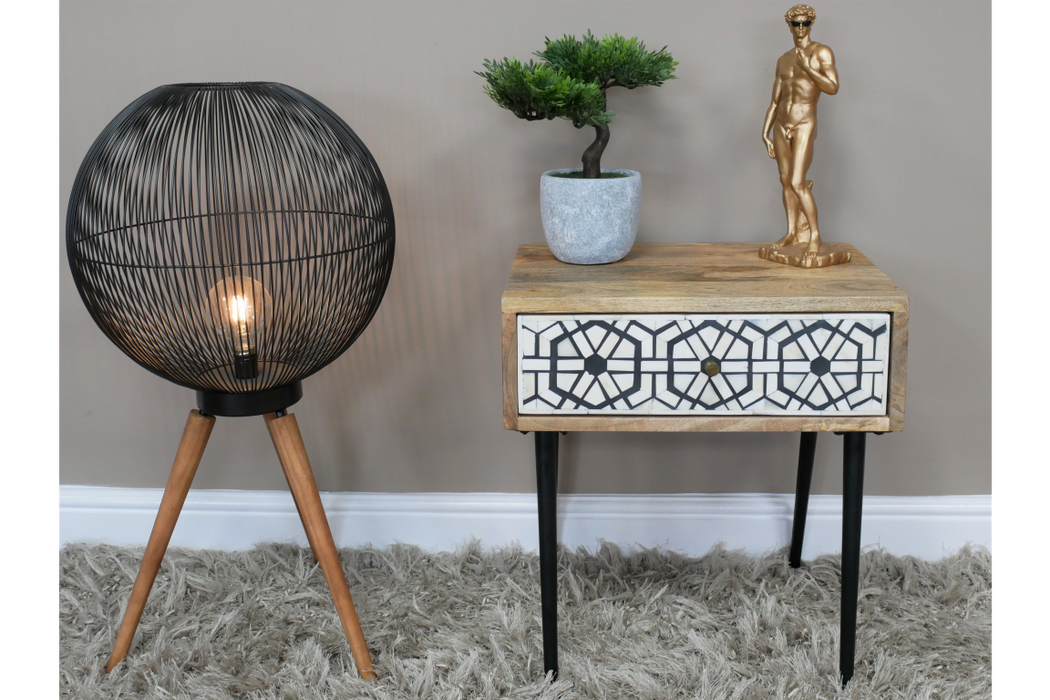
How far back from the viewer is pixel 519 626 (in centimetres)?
147

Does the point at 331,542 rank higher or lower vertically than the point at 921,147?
lower

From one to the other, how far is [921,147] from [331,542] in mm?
1220

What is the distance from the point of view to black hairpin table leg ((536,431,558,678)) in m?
1.25

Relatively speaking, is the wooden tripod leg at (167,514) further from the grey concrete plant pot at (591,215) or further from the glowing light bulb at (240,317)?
the grey concrete plant pot at (591,215)

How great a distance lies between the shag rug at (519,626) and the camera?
134cm

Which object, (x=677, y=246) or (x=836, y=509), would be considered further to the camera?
(x=836, y=509)

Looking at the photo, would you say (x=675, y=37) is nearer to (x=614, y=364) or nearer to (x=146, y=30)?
(x=614, y=364)

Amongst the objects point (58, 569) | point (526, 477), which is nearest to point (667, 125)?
point (526, 477)

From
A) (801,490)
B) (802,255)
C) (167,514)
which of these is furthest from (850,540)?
(167,514)

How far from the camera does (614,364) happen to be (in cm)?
119

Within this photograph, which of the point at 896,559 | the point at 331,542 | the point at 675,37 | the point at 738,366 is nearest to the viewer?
the point at 738,366

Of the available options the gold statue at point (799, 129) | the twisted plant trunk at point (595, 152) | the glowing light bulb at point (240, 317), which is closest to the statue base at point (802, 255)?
the gold statue at point (799, 129)

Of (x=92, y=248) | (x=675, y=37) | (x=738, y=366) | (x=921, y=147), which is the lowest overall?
(x=738, y=366)

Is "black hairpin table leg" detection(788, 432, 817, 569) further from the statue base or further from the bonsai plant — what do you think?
the bonsai plant
